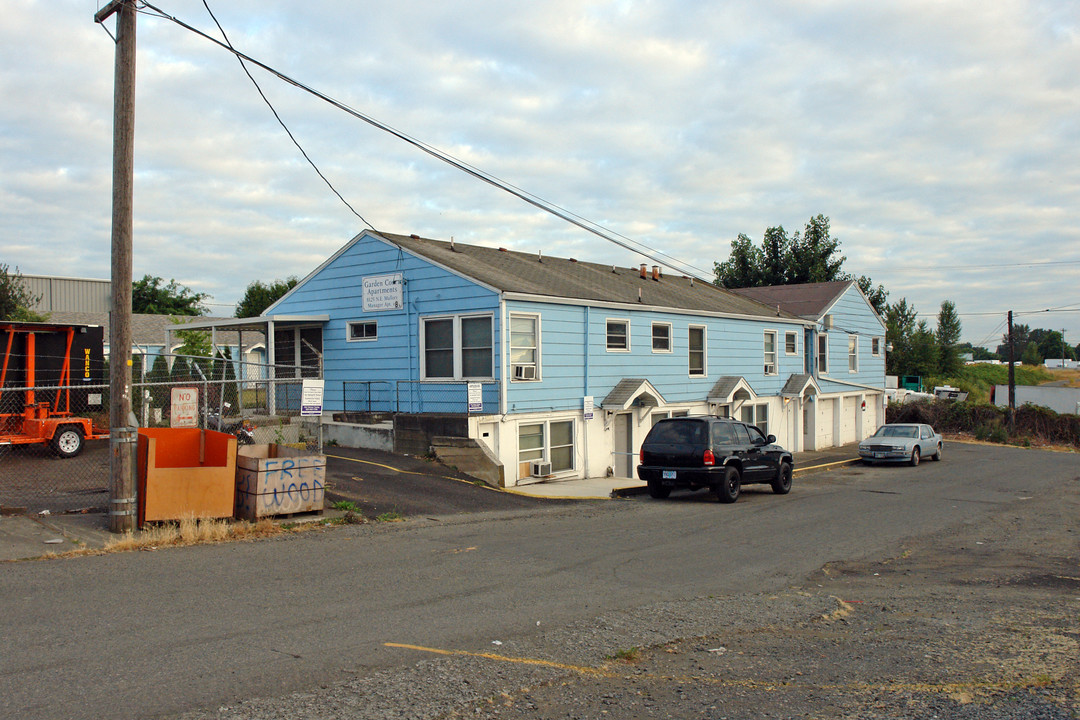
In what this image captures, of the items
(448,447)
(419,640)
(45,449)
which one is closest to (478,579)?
(419,640)

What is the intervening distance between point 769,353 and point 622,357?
9.59m

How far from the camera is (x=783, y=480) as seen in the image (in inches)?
749

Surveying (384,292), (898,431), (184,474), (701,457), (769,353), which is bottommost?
(898,431)

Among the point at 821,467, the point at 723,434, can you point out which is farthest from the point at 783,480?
the point at 821,467

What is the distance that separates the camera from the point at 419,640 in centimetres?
660

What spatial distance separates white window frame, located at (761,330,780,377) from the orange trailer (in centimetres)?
2049

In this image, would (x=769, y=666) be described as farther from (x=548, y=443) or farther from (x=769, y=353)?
(x=769, y=353)

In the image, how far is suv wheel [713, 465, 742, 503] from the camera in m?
16.8

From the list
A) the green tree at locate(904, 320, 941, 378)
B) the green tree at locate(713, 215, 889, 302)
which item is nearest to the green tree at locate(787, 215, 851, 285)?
the green tree at locate(713, 215, 889, 302)

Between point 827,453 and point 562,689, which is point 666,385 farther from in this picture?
point 562,689

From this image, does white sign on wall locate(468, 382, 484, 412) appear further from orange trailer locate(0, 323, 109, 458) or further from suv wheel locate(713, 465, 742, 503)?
orange trailer locate(0, 323, 109, 458)

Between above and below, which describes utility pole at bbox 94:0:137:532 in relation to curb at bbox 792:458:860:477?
above

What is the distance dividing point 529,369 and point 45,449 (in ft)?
33.2

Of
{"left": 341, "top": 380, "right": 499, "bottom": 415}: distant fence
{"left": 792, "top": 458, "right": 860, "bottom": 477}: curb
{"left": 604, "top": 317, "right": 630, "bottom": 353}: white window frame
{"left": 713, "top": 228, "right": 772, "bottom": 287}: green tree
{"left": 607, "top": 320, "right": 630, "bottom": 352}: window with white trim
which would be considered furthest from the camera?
{"left": 713, "top": 228, "right": 772, "bottom": 287}: green tree
